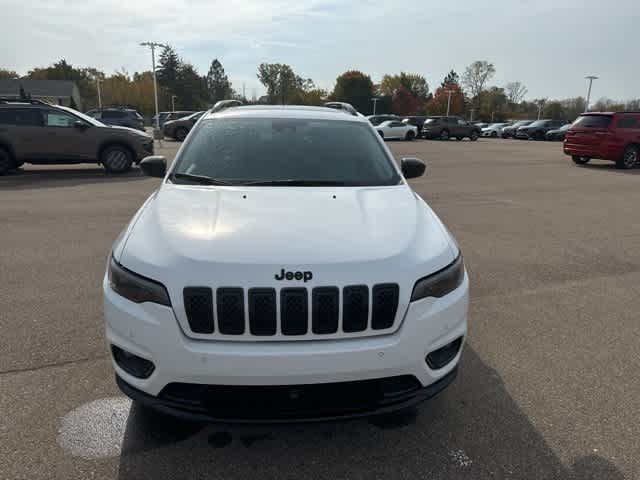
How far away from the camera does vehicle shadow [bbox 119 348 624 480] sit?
229 centimetres

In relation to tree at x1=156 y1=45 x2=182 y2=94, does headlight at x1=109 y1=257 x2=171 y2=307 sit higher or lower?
lower

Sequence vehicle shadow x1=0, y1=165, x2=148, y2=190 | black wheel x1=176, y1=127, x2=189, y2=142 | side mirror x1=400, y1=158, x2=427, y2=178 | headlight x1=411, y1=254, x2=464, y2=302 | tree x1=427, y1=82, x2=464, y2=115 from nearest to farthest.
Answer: headlight x1=411, y1=254, x2=464, y2=302 → side mirror x1=400, y1=158, x2=427, y2=178 → vehicle shadow x1=0, y1=165, x2=148, y2=190 → black wheel x1=176, y1=127, x2=189, y2=142 → tree x1=427, y1=82, x2=464, y2=115

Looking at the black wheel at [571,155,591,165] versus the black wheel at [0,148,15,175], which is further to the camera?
the black wheel at [571,155,591,165]

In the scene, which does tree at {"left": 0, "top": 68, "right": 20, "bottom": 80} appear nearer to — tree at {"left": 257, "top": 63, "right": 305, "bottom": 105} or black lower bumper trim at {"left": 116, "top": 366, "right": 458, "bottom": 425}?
tree at {"left": 257, "top": 63, "right": 305, "bottom": 105}

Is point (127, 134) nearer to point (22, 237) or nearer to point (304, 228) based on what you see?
point (22, 237)

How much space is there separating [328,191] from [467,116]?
309 ft

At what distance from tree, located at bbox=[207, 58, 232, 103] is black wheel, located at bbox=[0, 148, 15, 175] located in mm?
117048

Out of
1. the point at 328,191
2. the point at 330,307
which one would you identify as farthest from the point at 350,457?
the point at 328,191

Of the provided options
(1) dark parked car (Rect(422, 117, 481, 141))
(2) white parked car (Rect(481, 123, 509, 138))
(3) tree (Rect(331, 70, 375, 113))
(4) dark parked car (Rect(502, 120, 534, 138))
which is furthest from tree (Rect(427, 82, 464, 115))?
(1) dark parked car (Rect(422, 117, 481, 141))

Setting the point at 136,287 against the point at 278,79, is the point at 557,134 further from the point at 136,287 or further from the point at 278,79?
the point at 278,79

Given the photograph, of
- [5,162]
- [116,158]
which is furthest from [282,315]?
[5,162]

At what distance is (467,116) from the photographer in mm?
89625

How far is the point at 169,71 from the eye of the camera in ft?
326

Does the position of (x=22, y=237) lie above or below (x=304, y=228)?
below
